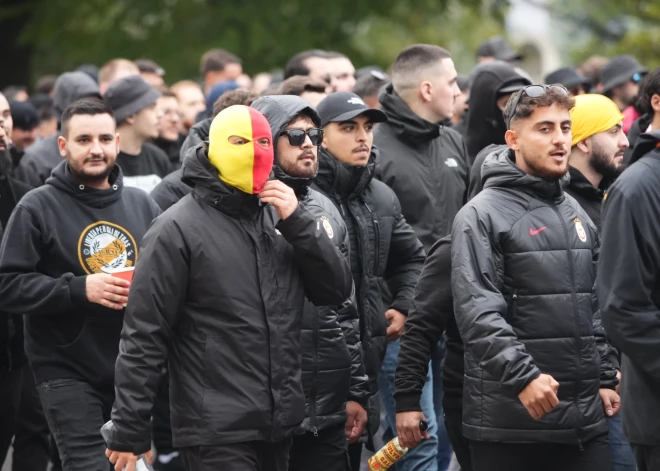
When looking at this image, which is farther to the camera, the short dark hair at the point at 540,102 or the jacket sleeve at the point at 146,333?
the short dark hair at the point at 540,102

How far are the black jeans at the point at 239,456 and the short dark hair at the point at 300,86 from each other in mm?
3556

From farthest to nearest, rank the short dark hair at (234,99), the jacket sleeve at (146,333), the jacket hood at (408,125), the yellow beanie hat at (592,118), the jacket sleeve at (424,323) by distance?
the jacket hood at (408,125) → the short dark hair at (234,99) → the yellow beanie hat at (592,118) → the jacket sleeve at (424,323) → the jacket sleeve at (146,333)

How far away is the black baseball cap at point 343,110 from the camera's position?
309 inches

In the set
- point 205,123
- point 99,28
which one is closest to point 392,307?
point 205,123

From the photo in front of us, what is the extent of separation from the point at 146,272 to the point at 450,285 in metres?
1.58

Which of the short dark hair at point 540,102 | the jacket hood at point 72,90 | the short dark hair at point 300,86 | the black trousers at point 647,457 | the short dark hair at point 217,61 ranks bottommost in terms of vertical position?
the black trousers at point 647,457

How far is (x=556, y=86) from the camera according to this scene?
661 cm

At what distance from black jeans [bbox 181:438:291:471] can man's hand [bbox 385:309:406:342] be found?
1.88m

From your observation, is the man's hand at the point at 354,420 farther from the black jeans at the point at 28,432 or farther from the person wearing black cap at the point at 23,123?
the person wearing black cap at the point at 23,123

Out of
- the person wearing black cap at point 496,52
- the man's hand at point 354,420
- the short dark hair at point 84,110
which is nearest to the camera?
the man's hand at point 354,420

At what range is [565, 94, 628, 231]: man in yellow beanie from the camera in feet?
25.6

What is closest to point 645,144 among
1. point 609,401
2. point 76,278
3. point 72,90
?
point 609,401

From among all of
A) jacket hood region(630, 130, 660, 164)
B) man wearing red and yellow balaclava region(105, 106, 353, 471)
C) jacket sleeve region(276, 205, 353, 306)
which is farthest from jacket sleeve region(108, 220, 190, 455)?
jacket hood region(630, 130, 660, 164)

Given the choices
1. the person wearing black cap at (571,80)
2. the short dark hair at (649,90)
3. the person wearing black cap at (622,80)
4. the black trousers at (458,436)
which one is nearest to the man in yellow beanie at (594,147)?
the short dark hair at (649,90)
